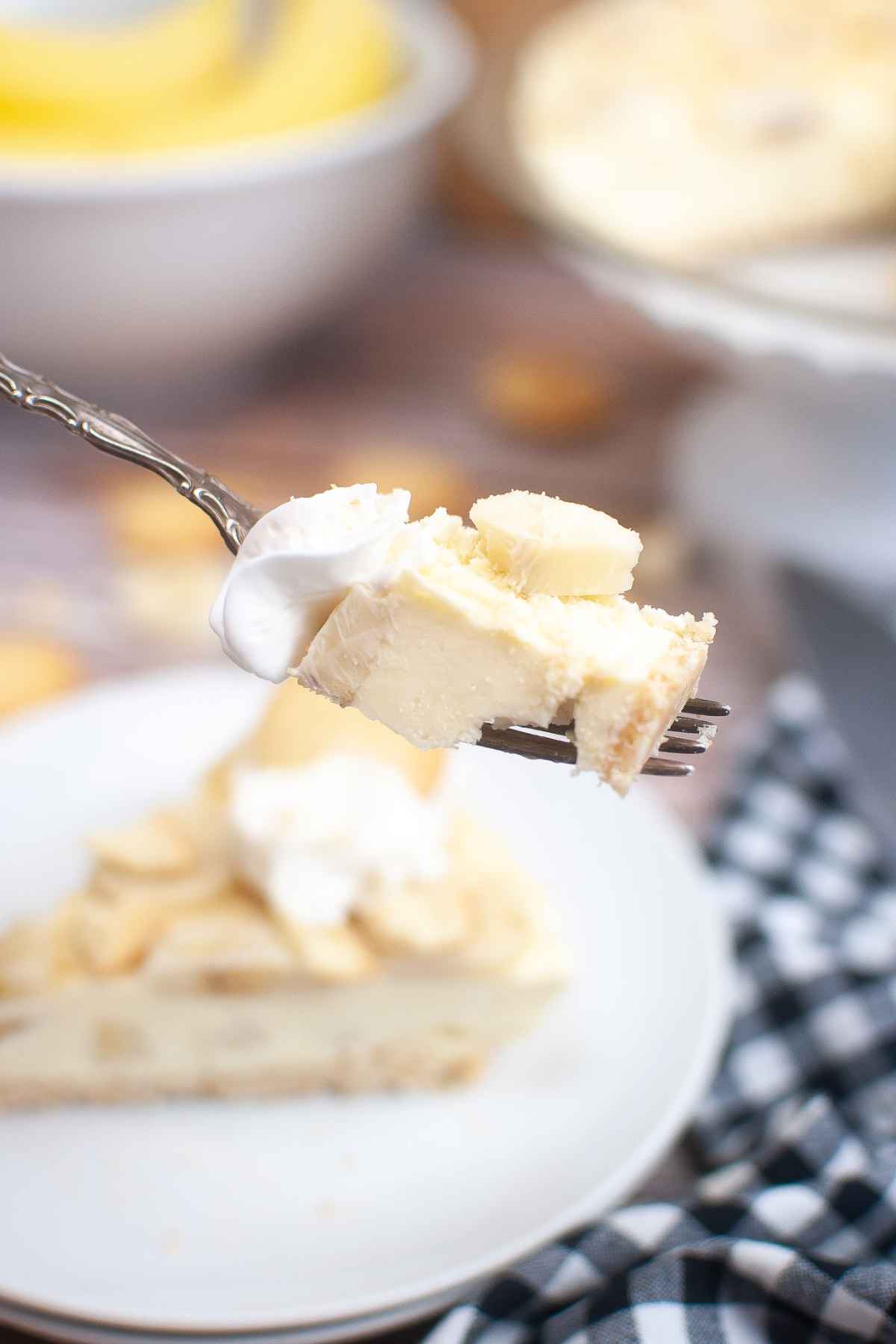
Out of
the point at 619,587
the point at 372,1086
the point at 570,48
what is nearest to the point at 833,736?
the point at 372,1086

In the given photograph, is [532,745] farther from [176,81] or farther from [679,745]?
[176,81]

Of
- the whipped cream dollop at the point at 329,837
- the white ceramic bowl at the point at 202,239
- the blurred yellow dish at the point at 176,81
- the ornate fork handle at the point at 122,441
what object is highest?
the ornate fork handle at the point at 122,441

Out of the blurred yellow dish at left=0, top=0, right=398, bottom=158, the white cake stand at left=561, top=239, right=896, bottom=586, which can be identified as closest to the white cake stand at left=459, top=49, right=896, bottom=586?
the white cake stand at left=561, top=239, right=896, bottom=586

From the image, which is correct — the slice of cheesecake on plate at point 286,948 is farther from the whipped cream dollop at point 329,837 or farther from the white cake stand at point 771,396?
the white cake stand at point 771,396

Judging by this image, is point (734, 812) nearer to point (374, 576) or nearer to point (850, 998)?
point (850, 998)

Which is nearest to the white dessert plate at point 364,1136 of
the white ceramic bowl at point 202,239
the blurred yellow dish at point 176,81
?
the white ceramic bowl at point 202,239

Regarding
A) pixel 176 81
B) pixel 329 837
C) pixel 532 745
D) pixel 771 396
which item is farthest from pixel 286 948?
pixel 176 81
